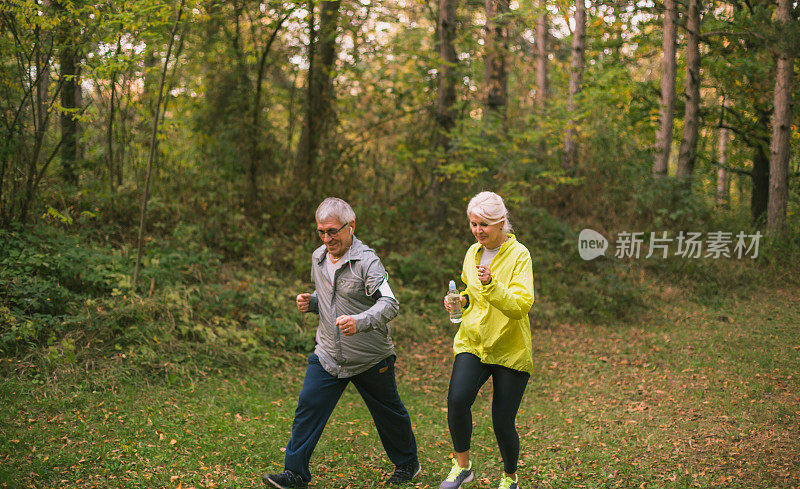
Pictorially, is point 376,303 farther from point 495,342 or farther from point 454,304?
point 495,342

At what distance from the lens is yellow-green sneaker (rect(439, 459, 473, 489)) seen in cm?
404

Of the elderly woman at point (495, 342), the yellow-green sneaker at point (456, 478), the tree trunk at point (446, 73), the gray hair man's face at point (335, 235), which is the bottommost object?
the yellow-green sneaker at point (456, 478)

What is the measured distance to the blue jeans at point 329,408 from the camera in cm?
405

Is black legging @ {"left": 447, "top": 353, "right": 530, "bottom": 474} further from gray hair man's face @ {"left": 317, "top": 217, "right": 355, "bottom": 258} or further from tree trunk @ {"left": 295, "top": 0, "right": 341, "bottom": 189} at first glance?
tree trunk @ {"left": 295, "top": 0, "right": 341, "bottom": 189}

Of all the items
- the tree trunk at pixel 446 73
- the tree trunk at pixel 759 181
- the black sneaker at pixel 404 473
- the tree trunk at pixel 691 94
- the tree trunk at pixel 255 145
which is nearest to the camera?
the black sneaker at pixel 404 473

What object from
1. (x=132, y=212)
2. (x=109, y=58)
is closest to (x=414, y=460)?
Answer: (x=109, y=58)

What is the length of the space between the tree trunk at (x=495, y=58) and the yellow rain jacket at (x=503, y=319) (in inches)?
315

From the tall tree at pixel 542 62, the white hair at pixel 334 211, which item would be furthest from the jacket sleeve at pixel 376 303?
the tall tree at pixel 542 62

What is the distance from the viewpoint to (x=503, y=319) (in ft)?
12.7

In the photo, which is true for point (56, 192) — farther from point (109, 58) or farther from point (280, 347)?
point (280, 347)

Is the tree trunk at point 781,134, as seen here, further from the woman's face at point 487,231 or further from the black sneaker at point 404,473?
the black sneaker at point 404,473

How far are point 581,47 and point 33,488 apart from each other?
1318 centimetres

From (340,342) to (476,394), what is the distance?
97 cm

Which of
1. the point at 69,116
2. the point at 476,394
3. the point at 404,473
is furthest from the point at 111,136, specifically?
the point at 476,394
